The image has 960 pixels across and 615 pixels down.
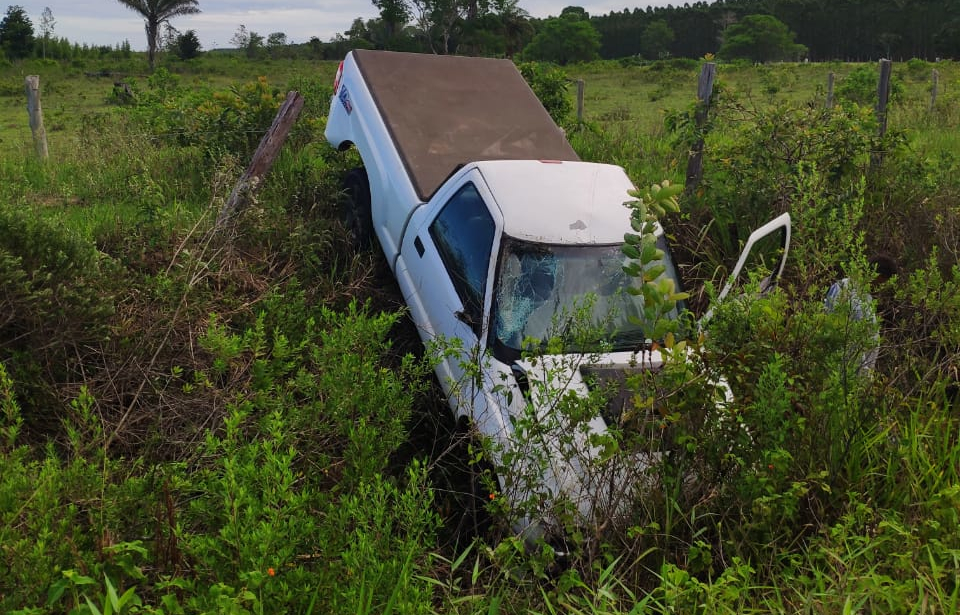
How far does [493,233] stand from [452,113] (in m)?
2.38

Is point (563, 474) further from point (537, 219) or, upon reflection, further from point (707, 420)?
point (537, 219)

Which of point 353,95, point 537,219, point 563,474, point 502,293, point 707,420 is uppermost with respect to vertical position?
point 353,95

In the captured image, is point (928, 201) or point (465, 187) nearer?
point (465, 187)

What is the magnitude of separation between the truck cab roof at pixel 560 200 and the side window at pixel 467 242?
17 centimetres

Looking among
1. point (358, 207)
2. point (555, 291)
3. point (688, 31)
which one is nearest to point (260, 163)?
point (358, 207)

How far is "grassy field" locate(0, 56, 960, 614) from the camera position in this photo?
2.65m

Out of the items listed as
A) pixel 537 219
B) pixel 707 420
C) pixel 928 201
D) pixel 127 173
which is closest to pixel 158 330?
pixel 537 219

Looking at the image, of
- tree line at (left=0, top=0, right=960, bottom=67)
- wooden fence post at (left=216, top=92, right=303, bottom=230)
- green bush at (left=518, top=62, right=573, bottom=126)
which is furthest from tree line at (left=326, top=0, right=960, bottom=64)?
wooden fence post at (left=216, top=92, right=303, bottom=230)

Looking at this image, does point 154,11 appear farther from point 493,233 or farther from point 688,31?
point 688,31

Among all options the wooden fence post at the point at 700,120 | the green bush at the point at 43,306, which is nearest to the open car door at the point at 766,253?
the wooden fence post at the point at 700,120

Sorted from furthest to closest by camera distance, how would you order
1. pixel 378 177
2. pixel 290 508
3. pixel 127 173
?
1. pixel 127 173
2. pixel 378 177
3. pixel 290 508

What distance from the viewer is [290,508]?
252 centimetres

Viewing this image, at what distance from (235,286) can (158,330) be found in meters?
0.92

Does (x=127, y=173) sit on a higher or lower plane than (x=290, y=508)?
higher
